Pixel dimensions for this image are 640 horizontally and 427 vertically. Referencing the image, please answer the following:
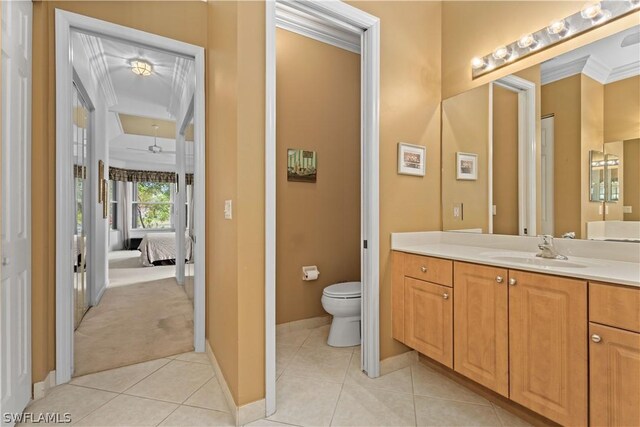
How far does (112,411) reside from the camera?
167 centimetres

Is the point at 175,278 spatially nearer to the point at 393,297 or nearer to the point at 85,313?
the point at 85,313

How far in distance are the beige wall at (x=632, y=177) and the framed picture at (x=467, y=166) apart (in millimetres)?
803

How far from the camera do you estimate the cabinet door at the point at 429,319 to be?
5.84ft

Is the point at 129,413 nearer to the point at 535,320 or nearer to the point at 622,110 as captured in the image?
the point at 535,320

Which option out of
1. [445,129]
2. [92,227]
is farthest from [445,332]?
[92,227]

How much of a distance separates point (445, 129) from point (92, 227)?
150 inches

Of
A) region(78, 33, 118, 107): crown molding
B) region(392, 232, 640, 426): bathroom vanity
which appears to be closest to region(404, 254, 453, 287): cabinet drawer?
region(392, 232, 640, 426): bathroom vanity

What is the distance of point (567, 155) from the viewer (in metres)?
1.74

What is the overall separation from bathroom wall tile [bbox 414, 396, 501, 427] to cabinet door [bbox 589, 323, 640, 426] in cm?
54

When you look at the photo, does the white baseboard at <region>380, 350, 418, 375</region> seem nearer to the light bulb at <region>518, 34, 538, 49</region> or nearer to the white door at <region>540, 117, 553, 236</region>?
the white door at <region>540, 117, 553, 236</region>

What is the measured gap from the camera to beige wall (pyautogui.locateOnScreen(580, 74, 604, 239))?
162cm

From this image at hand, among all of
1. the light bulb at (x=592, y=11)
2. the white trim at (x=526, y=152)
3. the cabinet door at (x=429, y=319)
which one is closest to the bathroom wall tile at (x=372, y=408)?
the cabinet door at (x=429, y=319)

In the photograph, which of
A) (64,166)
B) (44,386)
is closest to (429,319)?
(44,386)

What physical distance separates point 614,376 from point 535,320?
29cm
